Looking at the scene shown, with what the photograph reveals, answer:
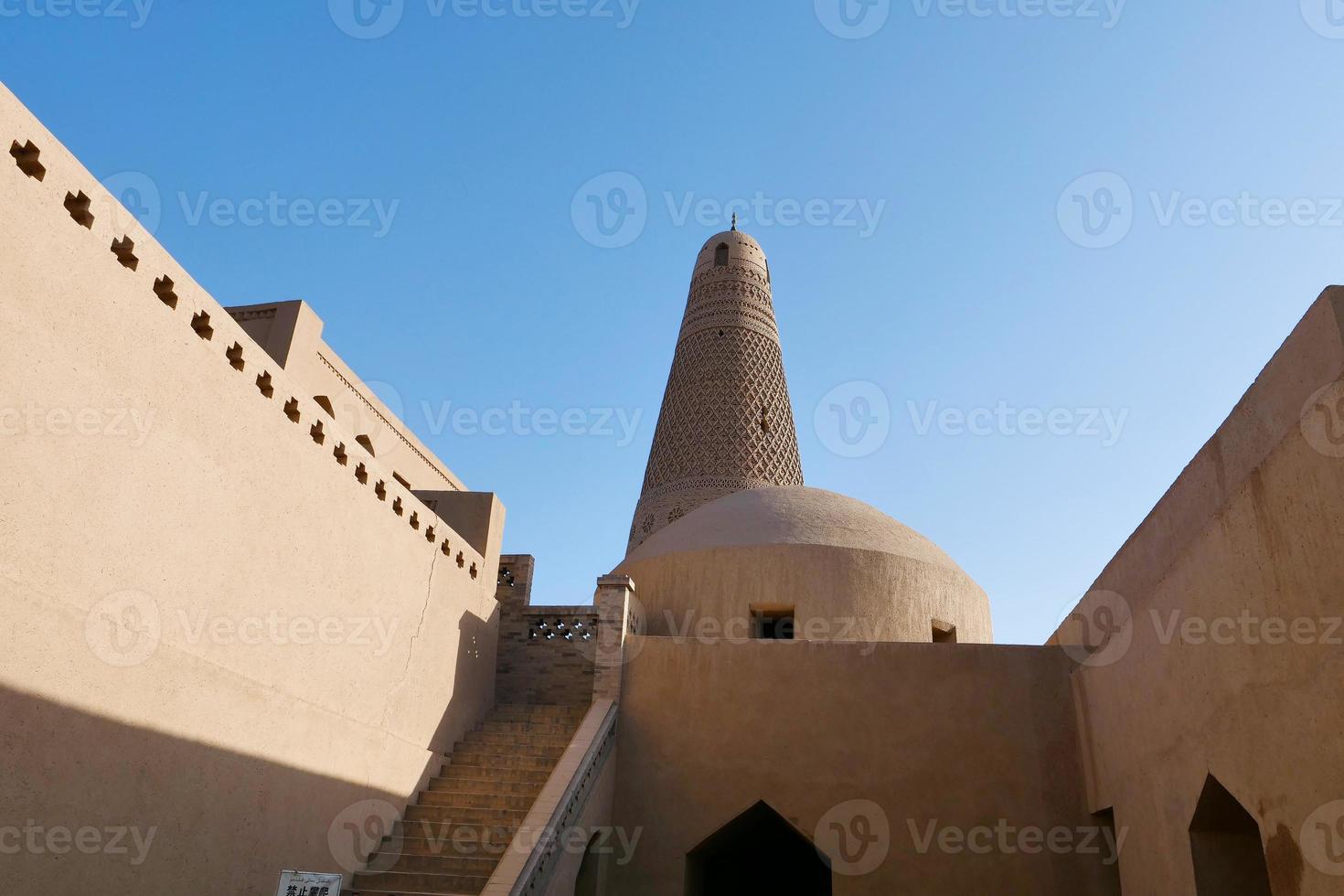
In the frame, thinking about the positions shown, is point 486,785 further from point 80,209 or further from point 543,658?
point 80,209

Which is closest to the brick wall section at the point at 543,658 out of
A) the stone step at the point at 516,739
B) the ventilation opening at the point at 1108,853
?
the stone step at the point at 516,739

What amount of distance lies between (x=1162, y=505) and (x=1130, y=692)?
1.35 meters

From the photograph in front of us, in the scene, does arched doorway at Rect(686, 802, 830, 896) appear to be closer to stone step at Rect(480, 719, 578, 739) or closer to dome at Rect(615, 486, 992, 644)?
stone step at Rect(480, 719, 578, 739)

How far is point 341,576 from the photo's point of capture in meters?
7.68

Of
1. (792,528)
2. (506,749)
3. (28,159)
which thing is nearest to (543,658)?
(506,749)

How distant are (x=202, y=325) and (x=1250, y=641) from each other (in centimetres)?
605

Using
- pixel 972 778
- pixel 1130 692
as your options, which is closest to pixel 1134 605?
pixel 1130 692

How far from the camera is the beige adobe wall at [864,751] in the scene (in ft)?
28.5

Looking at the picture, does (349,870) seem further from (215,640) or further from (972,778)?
(972,778)

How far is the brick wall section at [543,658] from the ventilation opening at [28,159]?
6616 mm

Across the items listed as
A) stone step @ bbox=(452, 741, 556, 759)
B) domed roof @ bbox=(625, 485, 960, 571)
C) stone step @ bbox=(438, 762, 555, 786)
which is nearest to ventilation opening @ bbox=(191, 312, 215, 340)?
stone step @ bbox=(438, 762, 555, 786)

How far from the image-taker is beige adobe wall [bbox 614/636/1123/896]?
28.5 feet

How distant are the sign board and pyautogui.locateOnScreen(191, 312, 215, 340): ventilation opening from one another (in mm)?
3101

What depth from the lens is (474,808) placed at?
857 cm
